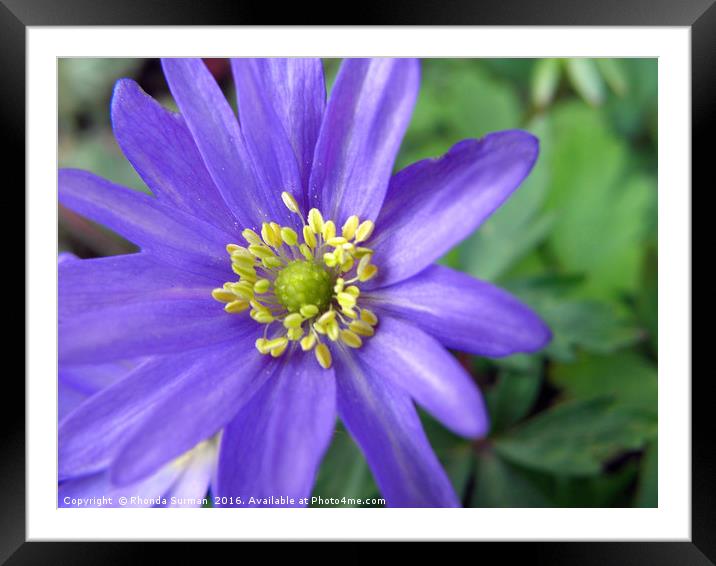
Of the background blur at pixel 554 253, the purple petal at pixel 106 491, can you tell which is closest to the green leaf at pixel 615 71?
the background blur at pixel 554 253

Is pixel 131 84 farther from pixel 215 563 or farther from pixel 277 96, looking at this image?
pixel 215 563

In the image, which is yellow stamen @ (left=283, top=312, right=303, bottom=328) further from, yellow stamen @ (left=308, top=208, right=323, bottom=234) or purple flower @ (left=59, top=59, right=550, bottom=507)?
yellow stamen @ (left=308, top=208, right=323, bottom=234)

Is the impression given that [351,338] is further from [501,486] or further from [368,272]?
[501,486]

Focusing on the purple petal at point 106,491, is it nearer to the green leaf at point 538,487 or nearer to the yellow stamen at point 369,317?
the yellow stamen at point 369,317

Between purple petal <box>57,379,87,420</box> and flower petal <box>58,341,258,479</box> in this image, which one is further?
purple petal <box>57,379,87,420</box>

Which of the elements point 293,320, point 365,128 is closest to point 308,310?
point 293,320

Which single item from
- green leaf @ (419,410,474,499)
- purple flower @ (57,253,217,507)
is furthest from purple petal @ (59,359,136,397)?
green leaf @ (419,410,474,499)

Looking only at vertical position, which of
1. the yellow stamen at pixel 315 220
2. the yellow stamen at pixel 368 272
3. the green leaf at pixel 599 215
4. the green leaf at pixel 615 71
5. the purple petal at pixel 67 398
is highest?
the green leaf at pixel 615 71

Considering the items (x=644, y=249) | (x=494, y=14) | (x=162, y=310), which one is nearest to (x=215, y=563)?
(x=162, y=310)

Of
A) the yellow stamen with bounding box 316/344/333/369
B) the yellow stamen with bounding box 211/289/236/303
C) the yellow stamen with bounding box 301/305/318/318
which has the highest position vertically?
the yellow stamen with bounding box 211/289/236/303
